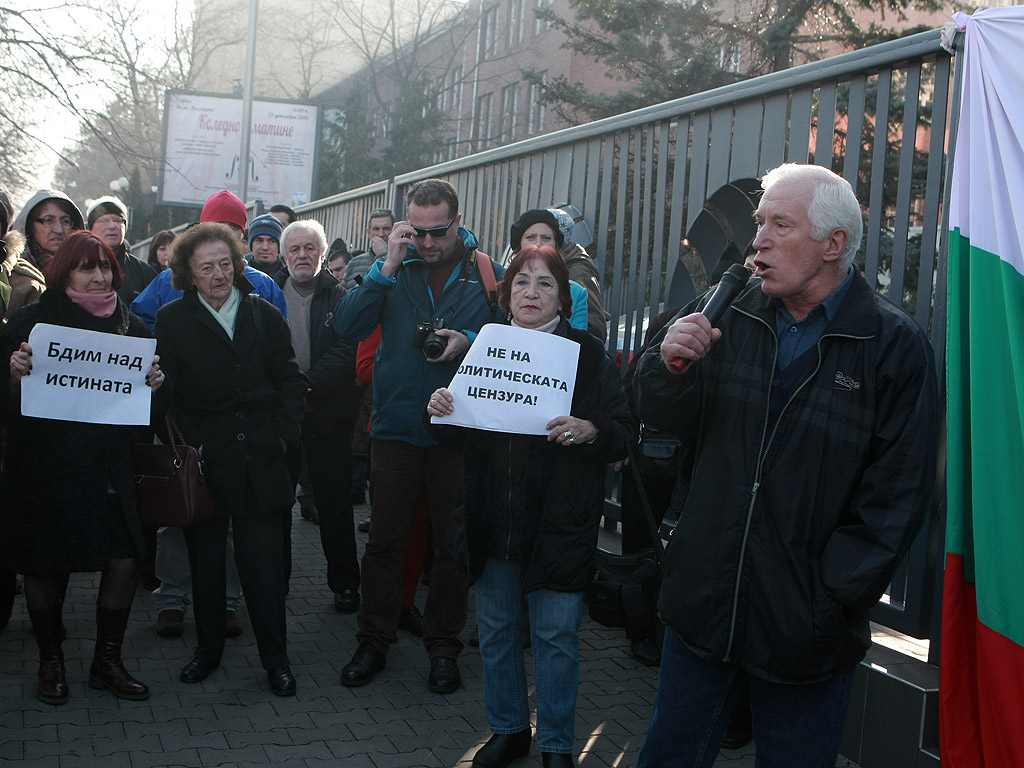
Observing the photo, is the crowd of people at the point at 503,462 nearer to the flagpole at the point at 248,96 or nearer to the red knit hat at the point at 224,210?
the red knit hat at the point at 224,210

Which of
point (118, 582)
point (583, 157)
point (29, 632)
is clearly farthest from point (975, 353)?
point (29, 632)

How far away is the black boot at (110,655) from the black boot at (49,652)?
0.47 ft

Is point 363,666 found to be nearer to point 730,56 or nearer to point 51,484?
point 51,484

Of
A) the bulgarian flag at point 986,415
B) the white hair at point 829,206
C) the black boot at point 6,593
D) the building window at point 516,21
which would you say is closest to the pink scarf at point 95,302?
the black boot at point 6,593

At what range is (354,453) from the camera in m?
8.33

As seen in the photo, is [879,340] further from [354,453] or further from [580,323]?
[354,453]

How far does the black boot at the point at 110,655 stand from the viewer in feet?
15.9

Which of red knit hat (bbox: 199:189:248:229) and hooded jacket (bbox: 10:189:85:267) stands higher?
red knit hat (bbox: 199:189:248:229)

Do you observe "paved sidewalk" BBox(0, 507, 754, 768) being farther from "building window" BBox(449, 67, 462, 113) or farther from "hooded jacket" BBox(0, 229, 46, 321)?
"building window" BBox(449, 67, 462, 113)

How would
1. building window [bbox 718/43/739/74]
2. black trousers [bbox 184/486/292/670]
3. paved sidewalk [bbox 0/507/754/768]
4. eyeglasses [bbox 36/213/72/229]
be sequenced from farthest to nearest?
building window [bbox 718/43/739/74] < eyeglasses [bbox 36/213/72/229] < black trousers [bbox 184/486/292/670] < paved sidewalk [bbox 0/507/754/768]

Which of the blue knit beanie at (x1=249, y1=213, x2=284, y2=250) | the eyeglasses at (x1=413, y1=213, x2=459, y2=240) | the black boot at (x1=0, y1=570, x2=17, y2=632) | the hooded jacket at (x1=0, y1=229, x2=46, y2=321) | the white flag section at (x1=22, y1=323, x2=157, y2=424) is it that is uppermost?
the blue knit beanie at (x1=249, y1=213, x2=284, y2=250)

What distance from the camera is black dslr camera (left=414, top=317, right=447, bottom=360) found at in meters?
4.94

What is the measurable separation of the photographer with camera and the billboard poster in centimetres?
2534

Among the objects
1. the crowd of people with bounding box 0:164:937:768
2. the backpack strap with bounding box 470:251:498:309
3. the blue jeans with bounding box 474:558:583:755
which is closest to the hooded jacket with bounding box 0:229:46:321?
the crowd of people with bounding box 0:164:937:768
